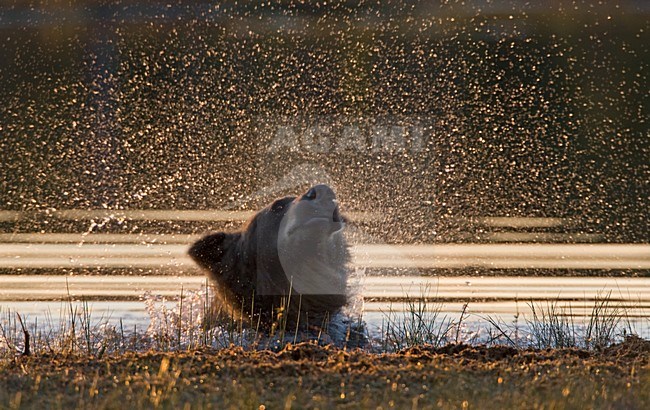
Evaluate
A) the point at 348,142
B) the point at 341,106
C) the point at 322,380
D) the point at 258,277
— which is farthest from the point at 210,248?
the point at 341,106

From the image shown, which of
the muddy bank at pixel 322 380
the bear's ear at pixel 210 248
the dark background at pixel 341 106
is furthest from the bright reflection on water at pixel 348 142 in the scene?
the muddy bank at pixel 322 380

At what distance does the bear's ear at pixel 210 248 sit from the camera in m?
7.19

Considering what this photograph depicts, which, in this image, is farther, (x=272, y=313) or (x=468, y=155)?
(x=468, y=155)

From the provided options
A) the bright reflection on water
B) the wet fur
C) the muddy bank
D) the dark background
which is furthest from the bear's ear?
the dark background

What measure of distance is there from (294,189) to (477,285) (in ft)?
10.5

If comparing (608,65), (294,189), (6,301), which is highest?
→ (608,65)

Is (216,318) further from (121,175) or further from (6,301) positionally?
(121,175)

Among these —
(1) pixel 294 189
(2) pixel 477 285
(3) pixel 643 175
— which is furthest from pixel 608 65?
(2) pixel 477 285

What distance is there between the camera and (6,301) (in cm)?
890

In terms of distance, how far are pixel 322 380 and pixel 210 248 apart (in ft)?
10.3

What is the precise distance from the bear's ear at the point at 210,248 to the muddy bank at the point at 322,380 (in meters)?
2.23

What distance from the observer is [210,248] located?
23.8 ft

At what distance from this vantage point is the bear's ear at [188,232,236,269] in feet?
23.6

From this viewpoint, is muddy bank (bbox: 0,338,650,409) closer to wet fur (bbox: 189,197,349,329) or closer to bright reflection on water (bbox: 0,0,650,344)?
wet fur (bbox: 189,197,349,329)
